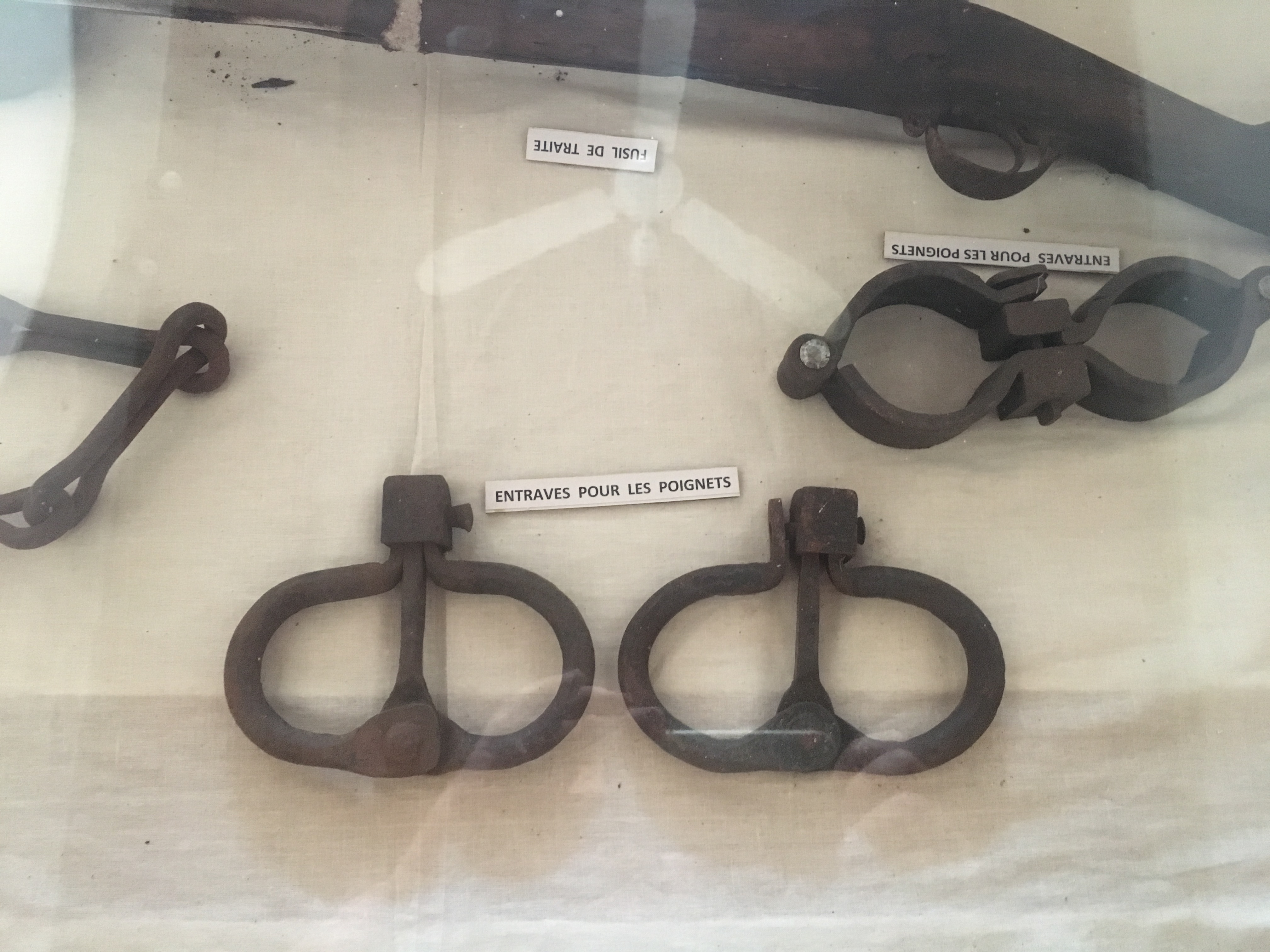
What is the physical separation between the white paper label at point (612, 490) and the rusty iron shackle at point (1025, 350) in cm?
13

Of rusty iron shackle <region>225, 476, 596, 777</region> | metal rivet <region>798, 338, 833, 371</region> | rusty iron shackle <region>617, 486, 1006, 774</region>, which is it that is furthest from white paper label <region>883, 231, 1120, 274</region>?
rusty iron shackle <region>225, 476, 596, 777</region>

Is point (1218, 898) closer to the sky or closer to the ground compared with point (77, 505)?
closer to the ground

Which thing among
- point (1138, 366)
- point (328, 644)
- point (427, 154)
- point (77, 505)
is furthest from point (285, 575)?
point (1138, 366)

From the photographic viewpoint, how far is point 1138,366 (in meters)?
1.18

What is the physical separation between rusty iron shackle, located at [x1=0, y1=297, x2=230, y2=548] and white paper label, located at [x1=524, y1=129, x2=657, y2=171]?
40cm

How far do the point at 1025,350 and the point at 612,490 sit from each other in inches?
18.6

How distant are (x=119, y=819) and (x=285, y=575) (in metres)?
0.26

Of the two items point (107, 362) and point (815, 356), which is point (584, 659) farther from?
point (107, 362)

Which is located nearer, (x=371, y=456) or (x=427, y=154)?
(x=371, y=456)

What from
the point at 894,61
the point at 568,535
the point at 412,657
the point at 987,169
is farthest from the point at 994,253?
the point at 412,657

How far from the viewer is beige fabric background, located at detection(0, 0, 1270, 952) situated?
951 millimetres

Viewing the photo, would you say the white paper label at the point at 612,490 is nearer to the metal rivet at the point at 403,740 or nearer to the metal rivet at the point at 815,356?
Result: the metal rivet at the point at 815,356

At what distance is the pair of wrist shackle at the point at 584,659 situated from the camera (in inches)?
35.9

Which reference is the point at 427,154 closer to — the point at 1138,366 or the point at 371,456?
the point at 371,456
